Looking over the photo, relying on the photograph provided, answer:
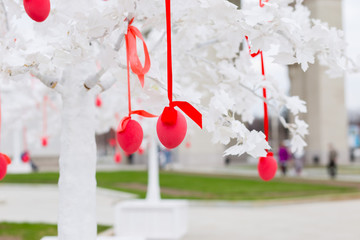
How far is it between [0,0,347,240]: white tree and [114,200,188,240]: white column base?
3.75m

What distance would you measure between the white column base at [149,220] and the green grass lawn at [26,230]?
0.68m

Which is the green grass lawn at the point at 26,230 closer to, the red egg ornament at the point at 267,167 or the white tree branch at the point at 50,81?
the white tree branch at the point at 50,81

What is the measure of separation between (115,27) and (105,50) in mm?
161

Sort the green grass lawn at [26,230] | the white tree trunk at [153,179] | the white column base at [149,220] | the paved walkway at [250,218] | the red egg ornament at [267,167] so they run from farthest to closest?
the white tree trunk at [153,179], the paved walkway at [250,218], the white column base at [149,220], the green grass lawn at [26,230], the red egg ornament at [267,167]

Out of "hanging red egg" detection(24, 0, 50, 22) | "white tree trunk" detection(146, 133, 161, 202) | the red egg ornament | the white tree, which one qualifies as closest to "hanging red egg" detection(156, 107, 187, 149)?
the white tree

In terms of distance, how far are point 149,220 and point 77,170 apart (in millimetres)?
4485

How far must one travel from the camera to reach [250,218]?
10312mm

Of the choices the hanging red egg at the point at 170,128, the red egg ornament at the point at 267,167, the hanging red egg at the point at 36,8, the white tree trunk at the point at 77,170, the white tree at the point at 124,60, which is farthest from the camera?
the white tree trunk at the point at 77,170

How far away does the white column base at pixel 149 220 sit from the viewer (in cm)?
796

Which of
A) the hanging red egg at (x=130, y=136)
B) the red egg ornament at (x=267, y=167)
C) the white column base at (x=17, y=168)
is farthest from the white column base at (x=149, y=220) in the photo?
the white column base at (x=17, y=168)

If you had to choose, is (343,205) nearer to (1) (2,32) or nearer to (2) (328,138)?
(1) (2,32)

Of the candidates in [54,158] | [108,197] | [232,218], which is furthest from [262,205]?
[54,158]

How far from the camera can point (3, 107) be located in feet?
45.8

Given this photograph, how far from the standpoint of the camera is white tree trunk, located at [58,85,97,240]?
147 inches
